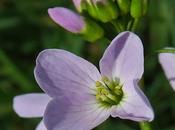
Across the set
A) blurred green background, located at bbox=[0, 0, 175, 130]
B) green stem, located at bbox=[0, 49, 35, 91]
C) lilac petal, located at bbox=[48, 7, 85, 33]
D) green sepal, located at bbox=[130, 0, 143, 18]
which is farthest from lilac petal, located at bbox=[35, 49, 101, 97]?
green stem, located at bbox=[0, 49, 35, 91]

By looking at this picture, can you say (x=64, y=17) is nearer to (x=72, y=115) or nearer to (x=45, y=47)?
(x=72, y=115)

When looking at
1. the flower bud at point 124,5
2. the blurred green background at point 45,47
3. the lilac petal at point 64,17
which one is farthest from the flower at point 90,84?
the blurred green background at point 45,47

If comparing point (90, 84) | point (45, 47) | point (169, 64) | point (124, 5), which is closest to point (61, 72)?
point (90, 84)

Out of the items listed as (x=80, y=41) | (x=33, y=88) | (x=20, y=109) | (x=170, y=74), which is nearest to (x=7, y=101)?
(x=33, y=88)

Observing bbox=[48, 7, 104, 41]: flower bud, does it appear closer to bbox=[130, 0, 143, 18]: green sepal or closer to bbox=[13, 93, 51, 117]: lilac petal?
bbox=[130, 0, 143, 18]: green sepal

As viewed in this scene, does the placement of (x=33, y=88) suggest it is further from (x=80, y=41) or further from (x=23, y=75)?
(x=80, y=41)

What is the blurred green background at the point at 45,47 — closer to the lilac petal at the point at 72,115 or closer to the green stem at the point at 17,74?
the green stem at the point at 17,74
